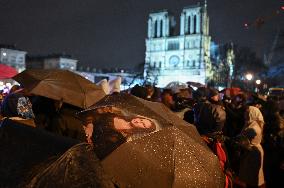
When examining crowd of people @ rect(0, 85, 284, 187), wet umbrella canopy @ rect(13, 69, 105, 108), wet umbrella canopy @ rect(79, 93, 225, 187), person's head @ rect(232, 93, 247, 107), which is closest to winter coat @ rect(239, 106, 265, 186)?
crowd of people @ rect(0, 85, 284, 187)

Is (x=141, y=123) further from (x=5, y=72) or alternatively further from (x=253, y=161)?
(x=5, y=72)

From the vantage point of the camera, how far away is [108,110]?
8.17ft

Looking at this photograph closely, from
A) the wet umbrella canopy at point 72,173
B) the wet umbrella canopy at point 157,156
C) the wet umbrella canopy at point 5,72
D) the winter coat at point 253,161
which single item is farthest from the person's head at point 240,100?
the wet umbrella canopy at point 72,173

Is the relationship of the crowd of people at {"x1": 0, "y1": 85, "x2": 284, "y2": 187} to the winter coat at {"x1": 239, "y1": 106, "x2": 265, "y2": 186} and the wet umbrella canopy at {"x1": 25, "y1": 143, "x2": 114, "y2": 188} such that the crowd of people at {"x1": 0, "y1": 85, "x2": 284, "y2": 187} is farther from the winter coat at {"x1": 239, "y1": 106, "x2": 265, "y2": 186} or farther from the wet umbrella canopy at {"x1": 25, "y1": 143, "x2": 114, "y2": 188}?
Result: the wet umbrella canopy at {"x1": 25, "y1": 143, "x2": 114, "y2": 188}

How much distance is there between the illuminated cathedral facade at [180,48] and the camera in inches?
3565

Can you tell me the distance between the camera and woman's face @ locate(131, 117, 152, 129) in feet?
7.23

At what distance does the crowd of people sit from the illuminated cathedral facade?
80.9 metres

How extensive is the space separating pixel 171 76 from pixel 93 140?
9193 centimetres

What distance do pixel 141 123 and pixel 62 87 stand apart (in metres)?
2.59

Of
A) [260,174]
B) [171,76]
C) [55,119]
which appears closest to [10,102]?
[55,119]

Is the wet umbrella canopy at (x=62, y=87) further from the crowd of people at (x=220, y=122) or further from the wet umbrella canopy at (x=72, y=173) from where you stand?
the wet umbrella canopy at (x=72, y=173)

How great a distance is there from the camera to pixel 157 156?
6.83 feet

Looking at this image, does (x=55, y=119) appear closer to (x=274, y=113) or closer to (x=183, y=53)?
(x=274, y=113)

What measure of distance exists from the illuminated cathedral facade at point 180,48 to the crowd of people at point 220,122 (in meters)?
80.9
